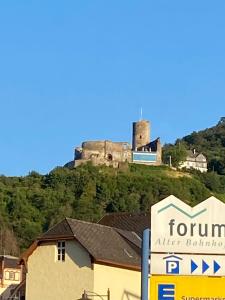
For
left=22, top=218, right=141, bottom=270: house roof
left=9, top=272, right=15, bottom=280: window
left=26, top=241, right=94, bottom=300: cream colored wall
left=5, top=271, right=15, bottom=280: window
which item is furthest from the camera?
left=9, top=272, right=15, bottom=280: window

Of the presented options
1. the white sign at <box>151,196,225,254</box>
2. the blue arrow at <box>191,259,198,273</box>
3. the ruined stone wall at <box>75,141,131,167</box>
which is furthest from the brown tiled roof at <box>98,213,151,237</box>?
the ruined stone wall at <box>75,141,131,167</box>

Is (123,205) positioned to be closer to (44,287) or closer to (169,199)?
(44,287)

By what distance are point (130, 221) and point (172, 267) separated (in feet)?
123

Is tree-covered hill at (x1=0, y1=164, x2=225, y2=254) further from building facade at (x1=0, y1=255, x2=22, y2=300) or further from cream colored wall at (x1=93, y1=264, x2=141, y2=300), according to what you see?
cream colored wall at (x1=93, y1=264, x2=141, y2=300)

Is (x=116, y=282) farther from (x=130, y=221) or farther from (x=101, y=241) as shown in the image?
(x=130, y=221)

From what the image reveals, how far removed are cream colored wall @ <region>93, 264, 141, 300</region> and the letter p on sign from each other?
24.6 m

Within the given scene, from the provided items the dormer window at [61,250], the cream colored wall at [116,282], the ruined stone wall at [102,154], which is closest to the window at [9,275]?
the dormer window at [61,250]

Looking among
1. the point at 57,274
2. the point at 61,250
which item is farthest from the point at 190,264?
the point at 61,250

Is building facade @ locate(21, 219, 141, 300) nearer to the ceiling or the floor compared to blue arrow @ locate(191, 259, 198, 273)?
nearer to the ceiling

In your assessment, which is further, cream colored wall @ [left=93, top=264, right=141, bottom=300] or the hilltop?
the hilltop

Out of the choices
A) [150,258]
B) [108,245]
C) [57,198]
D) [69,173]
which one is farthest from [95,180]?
[150,258]

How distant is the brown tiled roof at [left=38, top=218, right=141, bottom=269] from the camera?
43.8m

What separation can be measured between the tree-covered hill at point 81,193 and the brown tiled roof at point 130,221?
6351 cm

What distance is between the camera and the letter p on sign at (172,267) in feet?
59.5
